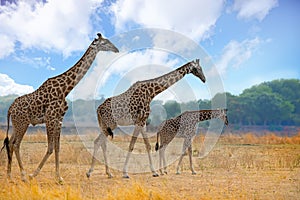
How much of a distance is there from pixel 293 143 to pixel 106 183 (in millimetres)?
17308

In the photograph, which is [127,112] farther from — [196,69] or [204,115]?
[204,115]

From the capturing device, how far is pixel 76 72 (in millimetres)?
9484

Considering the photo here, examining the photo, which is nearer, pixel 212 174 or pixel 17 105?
pixel 17 105

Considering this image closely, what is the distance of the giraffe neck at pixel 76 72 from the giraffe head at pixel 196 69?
3.08 m

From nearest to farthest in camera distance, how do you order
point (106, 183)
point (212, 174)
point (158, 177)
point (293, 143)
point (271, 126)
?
point (106, 183)
point (158, 177)
point (212, 174)
point (293, 143)
point (271, 126)

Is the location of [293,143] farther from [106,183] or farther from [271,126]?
[271,126]

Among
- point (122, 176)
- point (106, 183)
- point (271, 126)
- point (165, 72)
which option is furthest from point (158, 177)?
point (271, 126)

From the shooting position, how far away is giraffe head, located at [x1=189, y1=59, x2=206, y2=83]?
11.1m

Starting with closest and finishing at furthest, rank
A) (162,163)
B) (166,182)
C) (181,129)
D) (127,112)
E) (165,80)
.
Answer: (166,182)
(127,112)
(162,163)
(165,80)
(181,129)

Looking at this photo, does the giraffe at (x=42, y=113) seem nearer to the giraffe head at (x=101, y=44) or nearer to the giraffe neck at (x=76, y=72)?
the giraffe neck at (x=76, y=72)

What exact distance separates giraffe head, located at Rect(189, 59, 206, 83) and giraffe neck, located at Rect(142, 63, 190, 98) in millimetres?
148

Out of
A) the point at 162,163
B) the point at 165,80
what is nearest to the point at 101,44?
the point at 165,80

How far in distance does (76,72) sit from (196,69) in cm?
367

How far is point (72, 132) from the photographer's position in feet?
80.6
